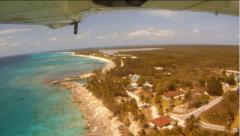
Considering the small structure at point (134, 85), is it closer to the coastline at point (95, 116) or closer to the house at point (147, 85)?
the house at point (147, 85)

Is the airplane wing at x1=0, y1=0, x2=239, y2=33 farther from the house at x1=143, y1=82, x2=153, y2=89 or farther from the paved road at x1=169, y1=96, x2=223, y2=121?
the house at x1=143, y1=82, x2=153, y2=89

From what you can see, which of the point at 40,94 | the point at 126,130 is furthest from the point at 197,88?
the point at 40,94

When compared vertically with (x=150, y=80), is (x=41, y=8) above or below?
above

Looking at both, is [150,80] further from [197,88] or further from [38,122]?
[38,122]

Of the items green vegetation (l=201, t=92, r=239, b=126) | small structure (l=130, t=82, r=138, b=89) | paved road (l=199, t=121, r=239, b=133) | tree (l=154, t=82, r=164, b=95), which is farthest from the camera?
small structure (l=130, t=82, r=138, b=89)

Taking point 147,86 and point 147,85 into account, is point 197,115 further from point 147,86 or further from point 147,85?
point 147,85

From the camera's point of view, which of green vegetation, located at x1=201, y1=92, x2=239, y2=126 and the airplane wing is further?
green vegetation, located at x1=201, y1=92, x2=239, y2=126

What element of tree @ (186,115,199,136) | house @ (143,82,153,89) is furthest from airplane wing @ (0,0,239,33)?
house @ (143,82,153,89)

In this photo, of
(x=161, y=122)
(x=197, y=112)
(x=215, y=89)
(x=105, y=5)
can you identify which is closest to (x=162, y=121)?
(x=161, y=122)
